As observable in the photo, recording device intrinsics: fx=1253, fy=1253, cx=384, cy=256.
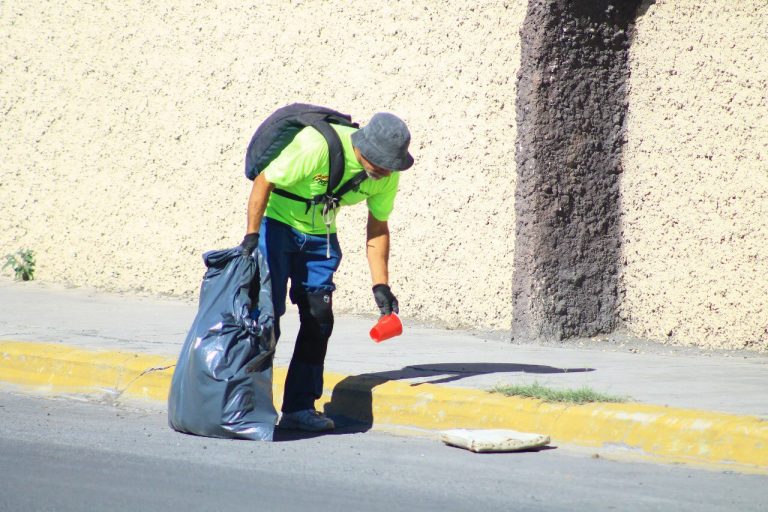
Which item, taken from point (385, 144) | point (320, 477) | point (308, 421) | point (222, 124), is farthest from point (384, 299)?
point (222, 124)

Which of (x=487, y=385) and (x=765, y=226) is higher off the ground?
(x=765, y=226)

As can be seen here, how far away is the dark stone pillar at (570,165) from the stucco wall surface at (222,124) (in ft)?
0.91

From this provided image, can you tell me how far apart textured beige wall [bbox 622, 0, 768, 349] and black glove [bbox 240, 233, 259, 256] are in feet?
11.3

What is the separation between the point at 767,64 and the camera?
311 inches

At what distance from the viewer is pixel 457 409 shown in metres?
6.31

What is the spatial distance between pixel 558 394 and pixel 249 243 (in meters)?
1.69

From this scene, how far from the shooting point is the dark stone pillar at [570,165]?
334 inches

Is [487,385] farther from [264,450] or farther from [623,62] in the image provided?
[623,62]

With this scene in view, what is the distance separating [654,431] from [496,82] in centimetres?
376

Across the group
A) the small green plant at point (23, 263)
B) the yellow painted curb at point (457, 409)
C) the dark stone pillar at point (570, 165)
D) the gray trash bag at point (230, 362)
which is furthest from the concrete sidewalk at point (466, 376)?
the small green plant at point (23, 263)

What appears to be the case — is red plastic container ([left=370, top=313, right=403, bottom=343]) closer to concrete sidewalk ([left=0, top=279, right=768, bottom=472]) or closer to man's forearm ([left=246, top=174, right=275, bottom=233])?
concrete sidewalk ([left=0, top=279, right=768, bottom=472])

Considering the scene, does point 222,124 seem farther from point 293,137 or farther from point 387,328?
point 387,328

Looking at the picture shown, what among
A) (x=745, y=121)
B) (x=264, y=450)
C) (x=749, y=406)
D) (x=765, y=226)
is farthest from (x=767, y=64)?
(x=264, y=450)

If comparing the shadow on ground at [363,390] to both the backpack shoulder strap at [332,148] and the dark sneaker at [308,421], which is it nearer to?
the dark sneaker at [308,421]
